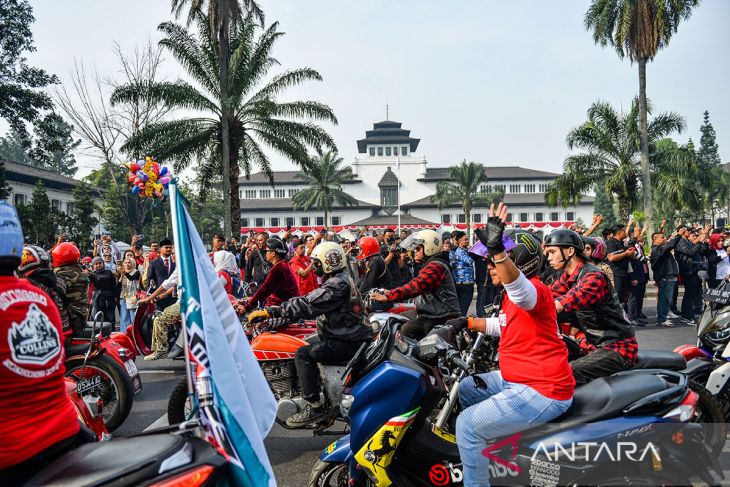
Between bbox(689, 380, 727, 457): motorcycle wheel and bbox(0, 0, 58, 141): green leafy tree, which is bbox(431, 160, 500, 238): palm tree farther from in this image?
bbox(689, 380, 727, 457): motorcycle wheel

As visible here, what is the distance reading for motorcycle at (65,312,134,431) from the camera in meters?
5.35

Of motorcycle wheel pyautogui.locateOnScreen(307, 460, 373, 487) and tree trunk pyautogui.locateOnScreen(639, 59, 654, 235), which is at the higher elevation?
tree trunk pyautogui.locateOnScreen(639, 59, 654, 235)

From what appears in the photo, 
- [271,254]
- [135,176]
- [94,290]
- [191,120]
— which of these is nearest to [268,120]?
[191,120]

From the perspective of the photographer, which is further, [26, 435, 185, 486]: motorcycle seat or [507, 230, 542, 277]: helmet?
[507, 230, 542, 277]: helmet

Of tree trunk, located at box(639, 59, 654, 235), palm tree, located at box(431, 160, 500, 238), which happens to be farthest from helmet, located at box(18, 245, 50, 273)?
palm tree, located at box(431, 160, 500, 238)

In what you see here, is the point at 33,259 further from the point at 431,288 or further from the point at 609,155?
the point at 609,155

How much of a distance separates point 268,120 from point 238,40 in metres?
2.85

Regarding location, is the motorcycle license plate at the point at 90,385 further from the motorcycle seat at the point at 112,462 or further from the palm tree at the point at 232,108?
the palm tree at the point at 232,108

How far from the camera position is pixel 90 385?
5.20m

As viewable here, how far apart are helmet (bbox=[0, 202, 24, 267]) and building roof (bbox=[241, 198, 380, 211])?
77.3 m

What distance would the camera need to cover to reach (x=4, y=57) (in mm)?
26594

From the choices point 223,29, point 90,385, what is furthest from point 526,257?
point 223,29

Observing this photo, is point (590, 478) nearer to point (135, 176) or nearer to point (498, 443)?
point (498, 443)

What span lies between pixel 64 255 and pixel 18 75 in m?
25.8
